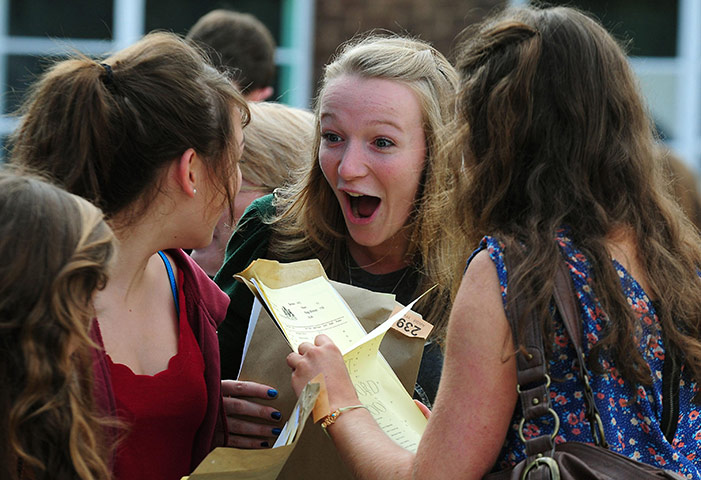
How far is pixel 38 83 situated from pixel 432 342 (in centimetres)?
122

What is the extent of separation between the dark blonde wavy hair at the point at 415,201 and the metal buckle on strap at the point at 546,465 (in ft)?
3.19

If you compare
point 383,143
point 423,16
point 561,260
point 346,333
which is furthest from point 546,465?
point 423,16

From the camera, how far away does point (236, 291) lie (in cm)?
278

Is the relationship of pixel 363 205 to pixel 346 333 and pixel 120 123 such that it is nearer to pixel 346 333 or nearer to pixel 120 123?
pixel 346 333

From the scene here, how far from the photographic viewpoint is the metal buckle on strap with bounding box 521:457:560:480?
1.69m

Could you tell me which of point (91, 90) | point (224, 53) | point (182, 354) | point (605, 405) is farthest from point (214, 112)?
point (224, 53)

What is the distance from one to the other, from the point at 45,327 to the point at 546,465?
3.02 feet

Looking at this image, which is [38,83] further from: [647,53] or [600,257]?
[647,53]

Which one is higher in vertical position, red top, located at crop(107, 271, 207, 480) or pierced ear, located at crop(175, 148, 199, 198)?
pierced ear, located at crop(175, 148, 199, 198)

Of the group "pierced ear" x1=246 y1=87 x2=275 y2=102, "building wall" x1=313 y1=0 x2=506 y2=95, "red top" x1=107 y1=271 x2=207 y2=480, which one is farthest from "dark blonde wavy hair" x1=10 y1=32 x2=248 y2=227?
"building wall" x1=313 y1=0 x2=506 y2=95

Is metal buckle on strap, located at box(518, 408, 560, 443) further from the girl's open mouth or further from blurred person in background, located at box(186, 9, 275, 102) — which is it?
blurred person in background, located at box(186, 9, 275, 102)

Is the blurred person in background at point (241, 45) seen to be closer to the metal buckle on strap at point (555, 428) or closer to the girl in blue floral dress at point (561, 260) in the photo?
the girl in blue floral dress at point (561, 260)

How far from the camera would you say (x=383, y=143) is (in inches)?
110

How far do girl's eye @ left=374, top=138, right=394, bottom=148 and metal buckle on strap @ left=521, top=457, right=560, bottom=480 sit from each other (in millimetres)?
1287
